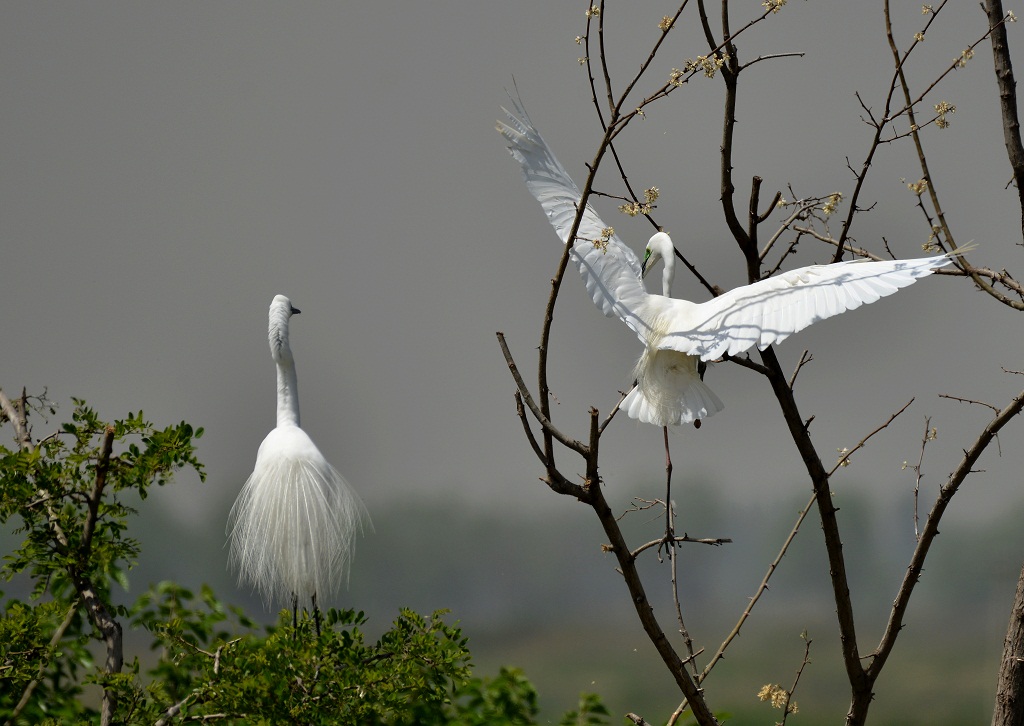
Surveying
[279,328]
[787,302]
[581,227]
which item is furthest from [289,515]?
[787,302]

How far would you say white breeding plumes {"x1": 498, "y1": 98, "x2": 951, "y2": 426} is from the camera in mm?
1593

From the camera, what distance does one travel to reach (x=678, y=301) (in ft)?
6.45

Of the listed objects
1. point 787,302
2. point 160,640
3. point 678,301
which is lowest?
point 160,640

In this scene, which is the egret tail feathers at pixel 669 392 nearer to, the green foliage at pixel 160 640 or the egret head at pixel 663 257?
the egret head at pixel 663 257

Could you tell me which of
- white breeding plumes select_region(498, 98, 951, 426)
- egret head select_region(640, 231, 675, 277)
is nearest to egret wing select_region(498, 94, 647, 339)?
white breeding plumes select_region(498, 98, 951, 426)

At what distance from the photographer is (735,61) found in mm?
1574

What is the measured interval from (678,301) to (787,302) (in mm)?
335

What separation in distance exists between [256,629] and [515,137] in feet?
3.29

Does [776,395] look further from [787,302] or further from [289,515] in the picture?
[289,515]

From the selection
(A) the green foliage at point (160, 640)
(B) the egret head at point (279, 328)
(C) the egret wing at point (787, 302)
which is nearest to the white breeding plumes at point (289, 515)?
(B) the egret head at point (279, 328)

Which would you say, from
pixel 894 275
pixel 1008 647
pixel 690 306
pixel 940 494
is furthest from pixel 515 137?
pixel 1008 647

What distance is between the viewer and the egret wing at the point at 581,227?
76.7 inches

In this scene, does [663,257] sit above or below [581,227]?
above

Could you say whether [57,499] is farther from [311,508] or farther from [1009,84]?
[1009,84]
